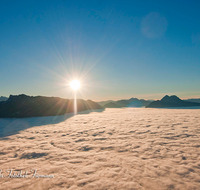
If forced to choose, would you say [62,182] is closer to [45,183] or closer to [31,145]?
[45,183]

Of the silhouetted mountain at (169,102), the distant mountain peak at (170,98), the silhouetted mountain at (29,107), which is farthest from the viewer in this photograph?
the distant mountain peak at (170,98)

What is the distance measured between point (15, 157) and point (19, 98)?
497 inches

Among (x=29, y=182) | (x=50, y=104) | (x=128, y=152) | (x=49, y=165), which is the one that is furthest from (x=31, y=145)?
(x=50, y=104)

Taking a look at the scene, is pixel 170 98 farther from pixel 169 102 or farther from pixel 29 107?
pixel 29 107

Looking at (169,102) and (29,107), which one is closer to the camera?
(29,107)

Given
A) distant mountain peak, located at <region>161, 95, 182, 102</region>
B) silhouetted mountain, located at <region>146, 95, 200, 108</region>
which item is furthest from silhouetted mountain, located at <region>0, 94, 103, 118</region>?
distant mountain peak, located at <region>161, 95, 182, 102</region>

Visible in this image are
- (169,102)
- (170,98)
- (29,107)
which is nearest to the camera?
(29,107)

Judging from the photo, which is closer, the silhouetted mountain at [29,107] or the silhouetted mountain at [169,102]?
the silhouetted mountain at [29,107]

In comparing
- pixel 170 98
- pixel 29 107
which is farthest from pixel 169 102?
pixel 29 107

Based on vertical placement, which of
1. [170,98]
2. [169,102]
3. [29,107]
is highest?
[170,98]

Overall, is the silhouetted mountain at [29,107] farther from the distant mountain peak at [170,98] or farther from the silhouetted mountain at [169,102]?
the distant mountain peak at [170,98]

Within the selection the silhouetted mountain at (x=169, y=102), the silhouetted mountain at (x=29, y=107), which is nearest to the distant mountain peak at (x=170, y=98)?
the silhouetted mountain at (x=169, y=102)

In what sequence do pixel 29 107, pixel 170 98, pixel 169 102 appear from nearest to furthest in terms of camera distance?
1. pixel 29 107
2. pixel 169 102
3. pixel 170 98

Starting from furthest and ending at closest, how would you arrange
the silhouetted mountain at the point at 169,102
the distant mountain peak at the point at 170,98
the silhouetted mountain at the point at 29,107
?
the distant mountain peak at the point at 170,98, the silhouetted mountain at the point at 169,102, the silhouetted mountain at the point at 29,107
